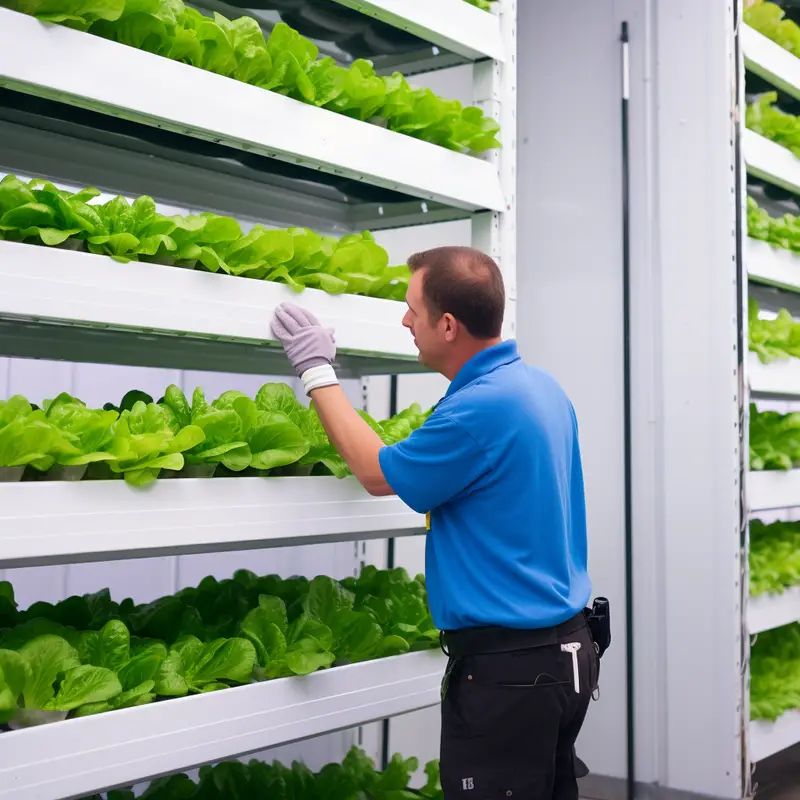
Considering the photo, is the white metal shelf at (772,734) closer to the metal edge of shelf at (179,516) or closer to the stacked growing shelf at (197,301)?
the stacked growing shelf at (197,301)

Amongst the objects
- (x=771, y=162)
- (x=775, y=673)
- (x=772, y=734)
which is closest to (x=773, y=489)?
(x=775, y=673)

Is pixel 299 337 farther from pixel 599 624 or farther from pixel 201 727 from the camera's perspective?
pixel 599 624

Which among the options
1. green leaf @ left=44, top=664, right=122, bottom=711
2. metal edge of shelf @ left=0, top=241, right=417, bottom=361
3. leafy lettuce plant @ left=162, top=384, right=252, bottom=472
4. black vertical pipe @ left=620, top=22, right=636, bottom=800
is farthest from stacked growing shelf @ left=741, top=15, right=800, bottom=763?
green leaf @ left=44, top=664, right=122, bottom=711

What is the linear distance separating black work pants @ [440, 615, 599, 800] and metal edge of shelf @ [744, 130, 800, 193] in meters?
2.49

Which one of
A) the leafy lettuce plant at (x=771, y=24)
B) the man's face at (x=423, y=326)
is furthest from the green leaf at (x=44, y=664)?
the leafy lettuce plant at (x=771, y=24)

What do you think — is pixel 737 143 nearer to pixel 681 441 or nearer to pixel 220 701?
pixel 681 441

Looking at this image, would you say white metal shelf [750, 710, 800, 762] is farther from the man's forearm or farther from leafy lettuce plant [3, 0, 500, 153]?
leafy lettuce plant [3, 0, 500, 153]

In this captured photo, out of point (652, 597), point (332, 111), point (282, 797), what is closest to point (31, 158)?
point (332, 111)

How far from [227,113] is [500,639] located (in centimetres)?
125

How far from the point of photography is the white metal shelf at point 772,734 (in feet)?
12.7

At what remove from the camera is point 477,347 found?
2.34 meters

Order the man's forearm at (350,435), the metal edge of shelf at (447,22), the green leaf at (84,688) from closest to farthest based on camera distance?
the green leaf at (84,688)
the man's forearm at (350,435)
the metal edge of shelf at (447,22)

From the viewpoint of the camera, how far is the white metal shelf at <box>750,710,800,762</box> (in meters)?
3.86

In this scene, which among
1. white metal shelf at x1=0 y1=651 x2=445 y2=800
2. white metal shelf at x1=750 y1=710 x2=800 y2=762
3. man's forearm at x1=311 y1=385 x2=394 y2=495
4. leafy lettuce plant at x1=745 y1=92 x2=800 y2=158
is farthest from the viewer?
leafy lettuce plant at x1=745 y1=92 x2=800 y2=158
